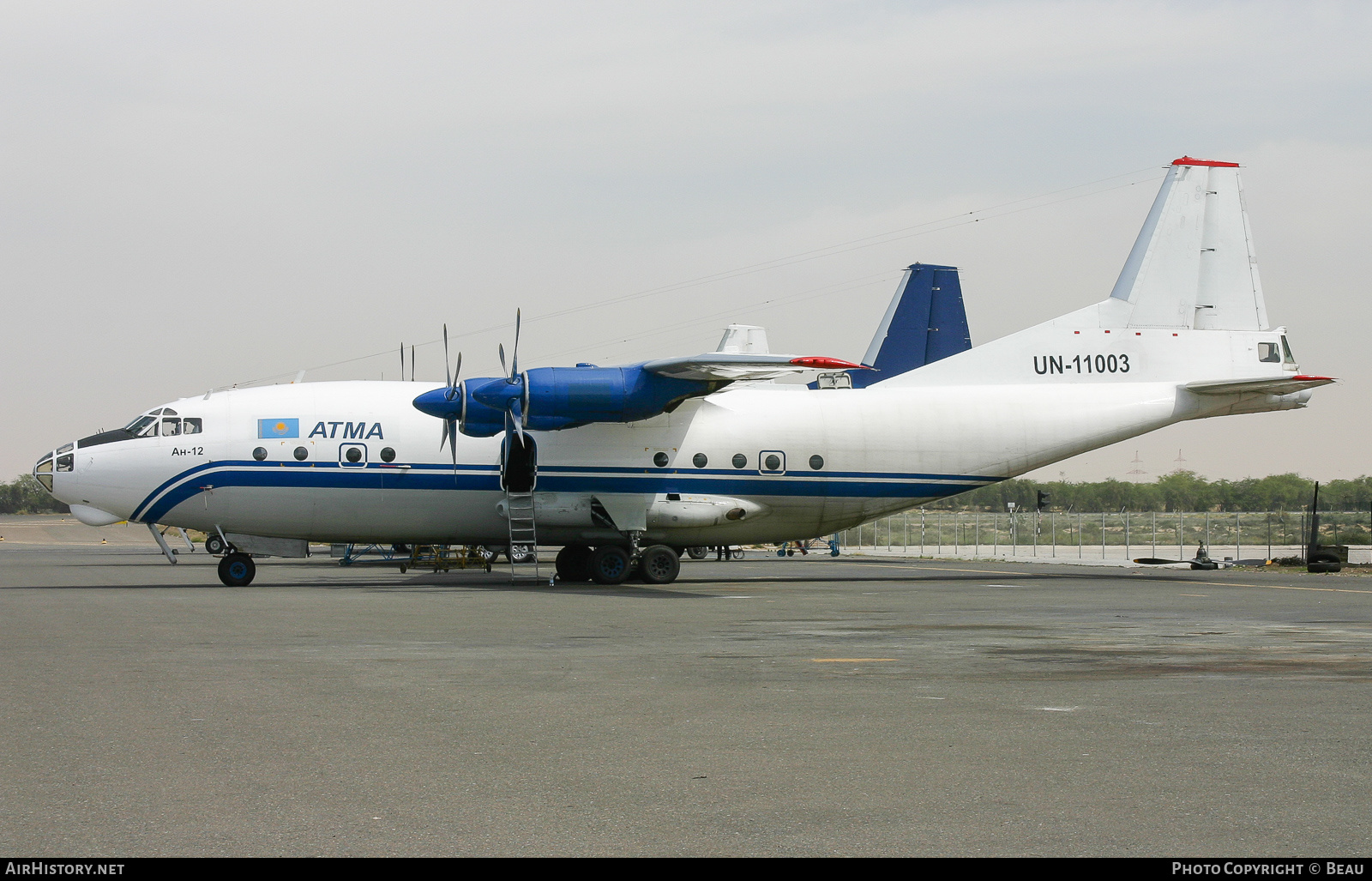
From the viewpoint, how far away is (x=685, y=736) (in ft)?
27.7

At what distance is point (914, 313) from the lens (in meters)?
41.6

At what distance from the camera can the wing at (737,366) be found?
981 inches

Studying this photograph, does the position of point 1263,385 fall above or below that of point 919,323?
below

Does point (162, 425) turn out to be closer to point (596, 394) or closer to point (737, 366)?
point (596, 394)

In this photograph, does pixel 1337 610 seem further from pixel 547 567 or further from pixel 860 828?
pixel 547 567

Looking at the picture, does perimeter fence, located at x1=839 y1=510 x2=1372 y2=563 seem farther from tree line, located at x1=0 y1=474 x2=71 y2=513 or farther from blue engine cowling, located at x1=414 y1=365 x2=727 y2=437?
tree line, located at x1=0 y1=474 x2=71 y2=513

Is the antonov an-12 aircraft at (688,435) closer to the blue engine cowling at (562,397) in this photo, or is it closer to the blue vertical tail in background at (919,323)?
the blue engine cowling at (562,397)

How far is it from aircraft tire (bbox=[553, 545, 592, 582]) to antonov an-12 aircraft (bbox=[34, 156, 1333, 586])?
71 mm

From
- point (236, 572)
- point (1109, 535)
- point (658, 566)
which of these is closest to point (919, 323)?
point (658, 566)

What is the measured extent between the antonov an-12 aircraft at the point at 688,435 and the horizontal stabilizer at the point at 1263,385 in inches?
3.1

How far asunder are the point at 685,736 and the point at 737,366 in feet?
59.7

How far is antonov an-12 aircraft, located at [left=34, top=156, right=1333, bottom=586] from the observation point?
2766 cm

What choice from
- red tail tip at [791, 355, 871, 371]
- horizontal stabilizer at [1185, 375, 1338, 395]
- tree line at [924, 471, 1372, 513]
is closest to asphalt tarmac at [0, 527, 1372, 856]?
red tail tip at [791, 355, 871, 371]
